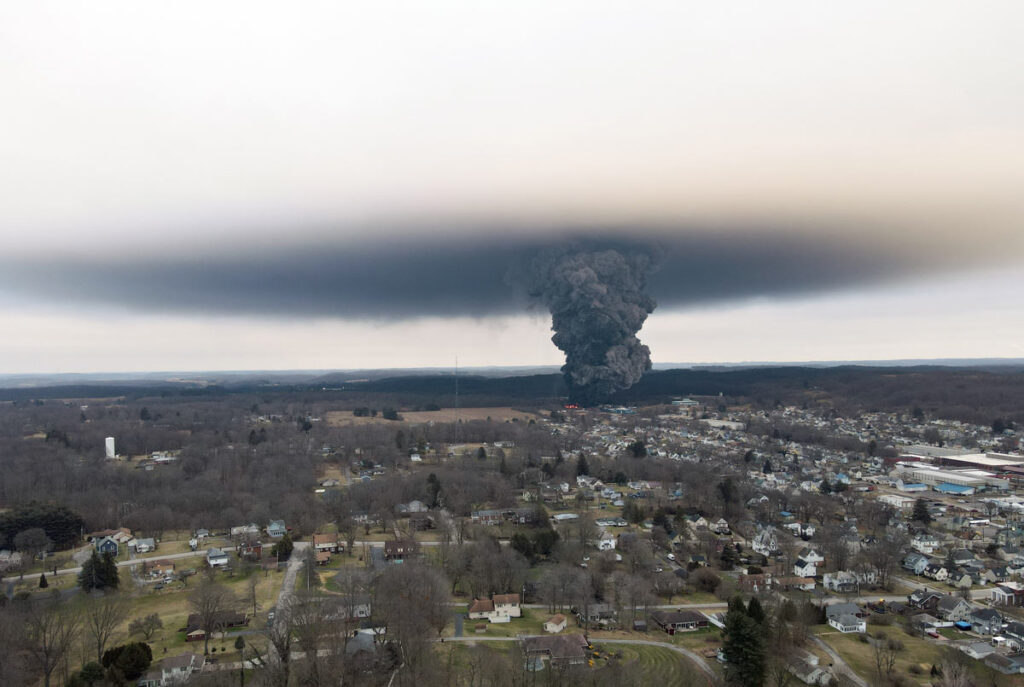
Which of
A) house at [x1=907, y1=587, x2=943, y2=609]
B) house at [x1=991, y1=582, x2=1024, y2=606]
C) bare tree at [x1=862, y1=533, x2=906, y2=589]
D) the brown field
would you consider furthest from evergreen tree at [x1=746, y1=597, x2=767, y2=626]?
the brown field

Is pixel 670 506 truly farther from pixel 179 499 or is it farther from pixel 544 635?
pixel 179 499

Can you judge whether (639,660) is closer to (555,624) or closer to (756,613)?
(555,624)

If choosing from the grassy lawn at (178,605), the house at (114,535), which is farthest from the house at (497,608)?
the house at (114,535)

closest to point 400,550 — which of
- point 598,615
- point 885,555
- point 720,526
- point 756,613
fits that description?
point 598,615

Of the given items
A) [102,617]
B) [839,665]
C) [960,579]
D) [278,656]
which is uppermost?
[102,617]

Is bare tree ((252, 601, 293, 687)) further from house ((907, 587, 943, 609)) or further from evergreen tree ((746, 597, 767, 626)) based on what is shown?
house ((907, 587, 943, 609))

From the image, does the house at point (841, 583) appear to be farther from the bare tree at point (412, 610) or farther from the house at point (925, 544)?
the bare tree at point (412, 610)
